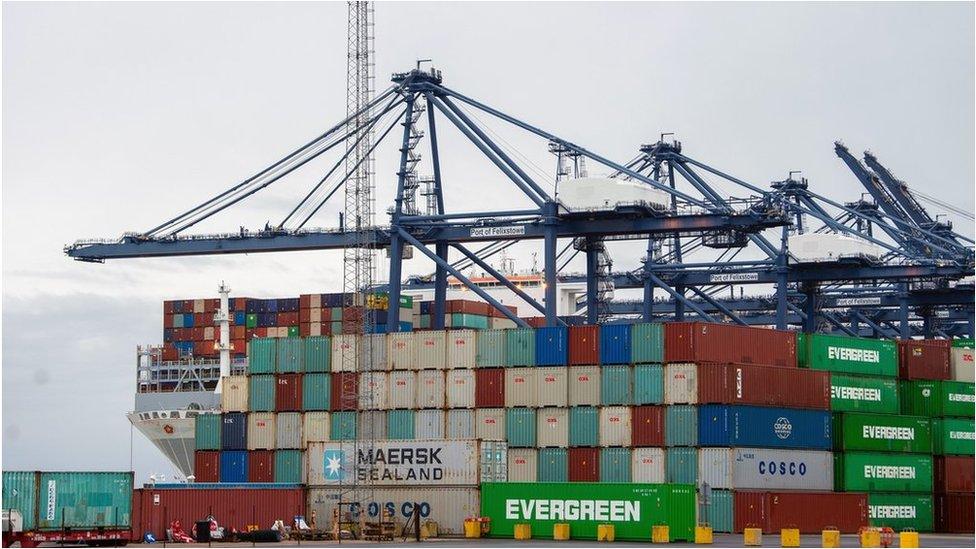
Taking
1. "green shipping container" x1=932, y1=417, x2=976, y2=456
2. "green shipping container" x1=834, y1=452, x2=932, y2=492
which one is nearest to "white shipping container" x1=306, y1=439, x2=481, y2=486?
"green shipping container" x1=834, y1=452, x2=932, y2=492

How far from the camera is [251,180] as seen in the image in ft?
286

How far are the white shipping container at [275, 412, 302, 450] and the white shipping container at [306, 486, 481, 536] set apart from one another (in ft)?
29.9

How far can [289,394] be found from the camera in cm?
6819

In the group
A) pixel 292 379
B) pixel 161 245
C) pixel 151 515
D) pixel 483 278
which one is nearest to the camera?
pixel 151 515

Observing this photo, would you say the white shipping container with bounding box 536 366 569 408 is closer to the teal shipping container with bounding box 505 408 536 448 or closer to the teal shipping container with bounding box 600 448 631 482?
the teal shipping container with bounding box 505 408 536 448

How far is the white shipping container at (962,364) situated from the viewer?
236ft

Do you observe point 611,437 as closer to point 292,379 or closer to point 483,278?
point 292,379

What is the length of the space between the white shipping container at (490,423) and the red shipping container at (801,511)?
10041 mm

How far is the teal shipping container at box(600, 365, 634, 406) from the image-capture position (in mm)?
61812

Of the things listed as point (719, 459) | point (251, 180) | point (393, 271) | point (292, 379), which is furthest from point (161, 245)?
point (719, 459)

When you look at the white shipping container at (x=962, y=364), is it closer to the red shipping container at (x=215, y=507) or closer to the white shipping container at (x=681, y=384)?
the white shipping container at (x=681, y=384)

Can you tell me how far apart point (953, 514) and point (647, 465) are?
1402cm

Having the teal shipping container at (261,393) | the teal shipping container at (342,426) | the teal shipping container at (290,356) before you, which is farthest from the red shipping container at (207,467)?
the teal shipping container at (342,426)

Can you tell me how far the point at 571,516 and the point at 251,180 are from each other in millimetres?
38252
